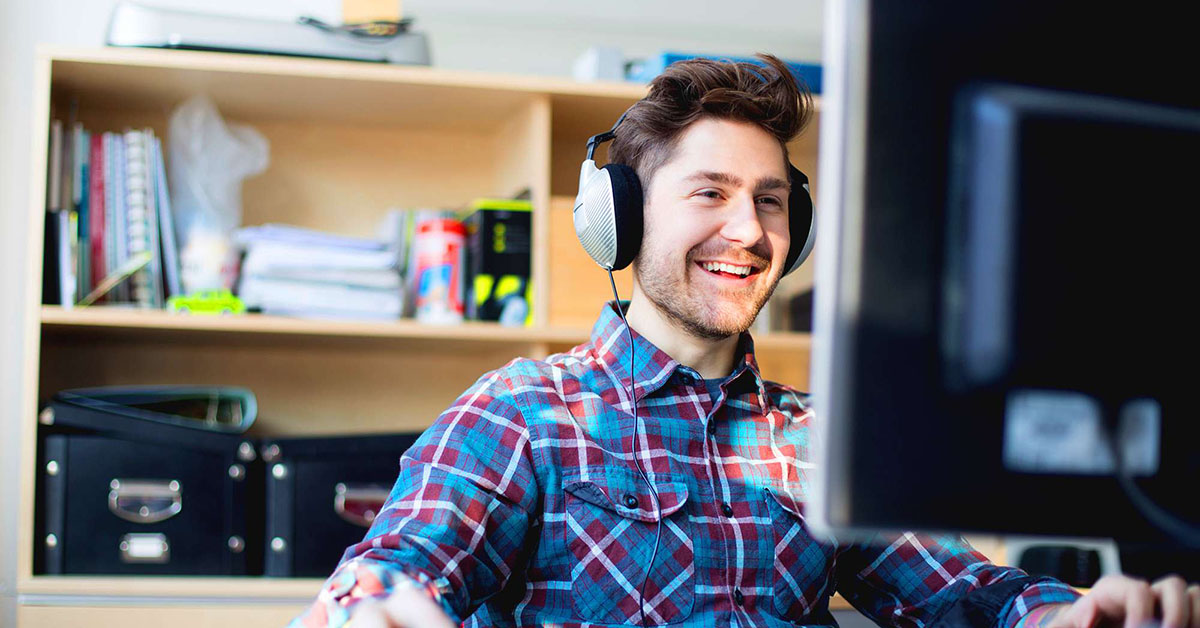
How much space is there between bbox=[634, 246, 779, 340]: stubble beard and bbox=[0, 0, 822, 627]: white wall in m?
0.95

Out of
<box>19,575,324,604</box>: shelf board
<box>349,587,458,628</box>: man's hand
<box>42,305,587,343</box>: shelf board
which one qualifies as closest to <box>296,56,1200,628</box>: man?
<box>349,587,458,628</box>: man's hand

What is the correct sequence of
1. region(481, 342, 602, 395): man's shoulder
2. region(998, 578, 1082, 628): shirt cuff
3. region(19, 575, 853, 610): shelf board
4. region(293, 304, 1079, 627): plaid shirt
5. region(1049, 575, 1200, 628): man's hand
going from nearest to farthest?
region(1049, 575, 1200, 628): man's hand → region(998, 578, 1082, 628): shirt cuff → region(293, 304, 1079, 627): plaid shirt → region(481, 342, 602, 395): man's shoulder → region(19, 575, 853, 610): shelf board

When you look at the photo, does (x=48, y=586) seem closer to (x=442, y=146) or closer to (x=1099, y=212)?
(x=442, y=146)

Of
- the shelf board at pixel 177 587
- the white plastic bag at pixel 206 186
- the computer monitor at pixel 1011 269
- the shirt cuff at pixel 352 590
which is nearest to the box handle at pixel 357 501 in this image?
the shelf board at pixel 177 587

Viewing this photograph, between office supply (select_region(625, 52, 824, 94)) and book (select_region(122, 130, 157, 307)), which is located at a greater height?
office supply (select_region(625, 52, 824, 94))

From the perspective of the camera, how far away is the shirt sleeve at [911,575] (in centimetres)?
112

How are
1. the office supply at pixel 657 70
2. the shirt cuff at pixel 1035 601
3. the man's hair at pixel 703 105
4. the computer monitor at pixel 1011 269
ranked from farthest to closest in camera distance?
the office supply at pixel 657 70 < the man's hair at pixel 703 105 < the shirt cuff at pixel 1035 601 < the computer monitor at pixel 1011 269

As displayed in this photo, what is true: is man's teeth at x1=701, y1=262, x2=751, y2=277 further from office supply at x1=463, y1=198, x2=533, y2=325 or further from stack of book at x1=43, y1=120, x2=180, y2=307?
stack of book at x1=43, y1=120, x2=180, y2=307

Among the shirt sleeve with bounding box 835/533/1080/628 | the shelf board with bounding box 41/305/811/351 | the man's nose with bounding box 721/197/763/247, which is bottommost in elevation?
the shirt sleeve with bounding box 835/533/1080/628

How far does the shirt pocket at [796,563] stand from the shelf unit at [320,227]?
2.38ft

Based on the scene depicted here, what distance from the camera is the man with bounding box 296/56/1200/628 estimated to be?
1035 mm

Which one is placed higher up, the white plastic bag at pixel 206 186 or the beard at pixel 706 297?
the white plastic bag at pixel 206 186

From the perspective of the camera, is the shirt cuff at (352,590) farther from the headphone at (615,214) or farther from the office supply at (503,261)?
the office supply at (503,261)

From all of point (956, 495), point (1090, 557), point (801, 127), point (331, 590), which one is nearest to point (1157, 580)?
point (956, 495)
